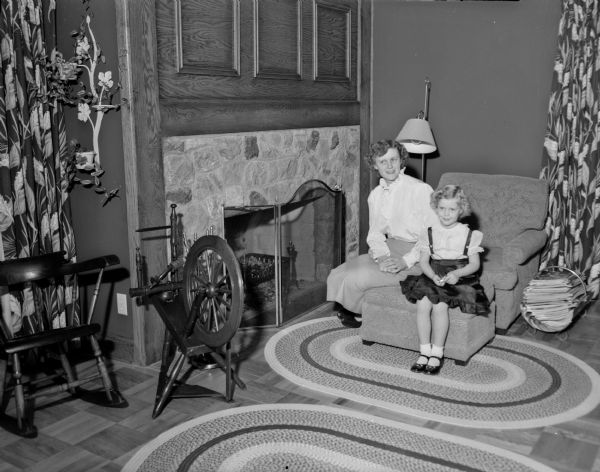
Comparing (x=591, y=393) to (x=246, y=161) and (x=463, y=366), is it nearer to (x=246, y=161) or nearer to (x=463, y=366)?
(x=463, y=366)

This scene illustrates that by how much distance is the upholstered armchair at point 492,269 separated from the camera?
11.2 ft

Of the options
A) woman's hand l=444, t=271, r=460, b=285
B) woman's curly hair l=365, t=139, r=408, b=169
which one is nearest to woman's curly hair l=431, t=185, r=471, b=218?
woman's hand l=444, t=271, r=460, b=285

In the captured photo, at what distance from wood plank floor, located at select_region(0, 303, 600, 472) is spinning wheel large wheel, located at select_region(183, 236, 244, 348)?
0.35m

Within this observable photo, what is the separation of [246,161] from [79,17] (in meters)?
1.13

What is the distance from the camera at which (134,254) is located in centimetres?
334

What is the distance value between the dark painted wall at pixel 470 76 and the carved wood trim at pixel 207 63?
1.57 meters

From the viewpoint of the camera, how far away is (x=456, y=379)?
3.24 meters

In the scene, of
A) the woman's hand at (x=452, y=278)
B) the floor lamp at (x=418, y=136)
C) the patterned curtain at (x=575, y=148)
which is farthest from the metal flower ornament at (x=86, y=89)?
the patterned curtain at (x=575, y=148)

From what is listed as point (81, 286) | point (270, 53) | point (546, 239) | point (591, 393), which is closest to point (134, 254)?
point (81, 286)

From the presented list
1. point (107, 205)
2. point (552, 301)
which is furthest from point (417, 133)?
point (107, 205)

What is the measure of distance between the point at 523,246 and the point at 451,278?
0.79 m

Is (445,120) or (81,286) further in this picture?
(445,120)

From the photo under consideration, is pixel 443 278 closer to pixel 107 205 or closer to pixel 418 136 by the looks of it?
pixel 418 136

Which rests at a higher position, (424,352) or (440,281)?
(440,281)
